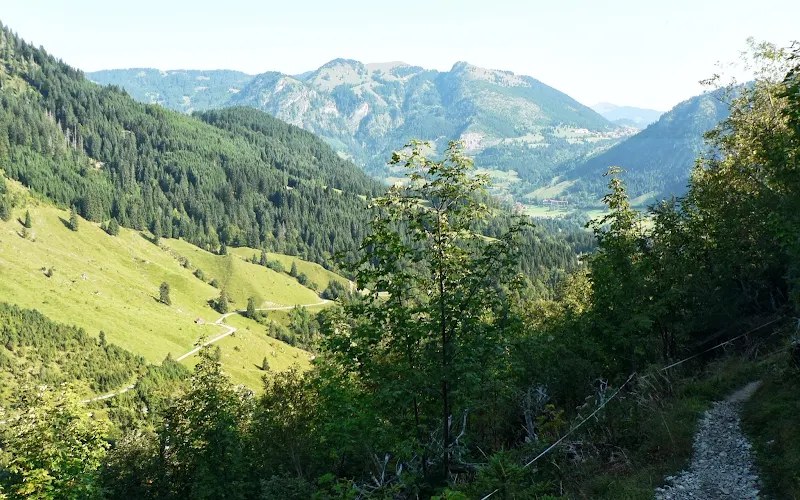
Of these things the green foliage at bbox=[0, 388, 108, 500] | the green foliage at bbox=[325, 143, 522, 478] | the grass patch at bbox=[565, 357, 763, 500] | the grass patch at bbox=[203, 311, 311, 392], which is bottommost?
the grass patch at bbox=[203, 311, 311, 392]

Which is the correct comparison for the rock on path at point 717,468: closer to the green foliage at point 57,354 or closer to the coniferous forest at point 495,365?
the coniferous forest at point 495,365

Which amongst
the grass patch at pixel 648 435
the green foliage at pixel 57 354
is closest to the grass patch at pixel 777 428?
the grass patch at pixel 648 435

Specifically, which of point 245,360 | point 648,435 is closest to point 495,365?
point 648,435

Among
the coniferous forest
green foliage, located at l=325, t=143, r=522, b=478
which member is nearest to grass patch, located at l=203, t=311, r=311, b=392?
the coniferous forest

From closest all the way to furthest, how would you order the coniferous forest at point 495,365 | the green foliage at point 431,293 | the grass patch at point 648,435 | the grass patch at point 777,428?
1. the grass patch at point 777,428
2. the green foliage at point 431,293
3. the coniferous forest at point 495,365
4. the grass patch at point 648,435

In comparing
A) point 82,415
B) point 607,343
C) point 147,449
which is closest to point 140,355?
point 147,449

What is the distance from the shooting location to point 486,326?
14461 millimetres

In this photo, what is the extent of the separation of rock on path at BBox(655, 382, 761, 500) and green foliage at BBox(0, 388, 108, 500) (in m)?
34.8

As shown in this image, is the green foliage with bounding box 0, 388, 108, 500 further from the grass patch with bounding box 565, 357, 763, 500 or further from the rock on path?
the rock on path

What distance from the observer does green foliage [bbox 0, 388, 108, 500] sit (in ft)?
109

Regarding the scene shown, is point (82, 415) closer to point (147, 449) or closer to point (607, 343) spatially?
point (147, 449)

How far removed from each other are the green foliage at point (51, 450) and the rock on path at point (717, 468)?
34850 mm

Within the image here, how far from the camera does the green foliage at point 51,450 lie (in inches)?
1312

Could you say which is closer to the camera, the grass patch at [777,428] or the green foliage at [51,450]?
the grass patch at [777,428]
